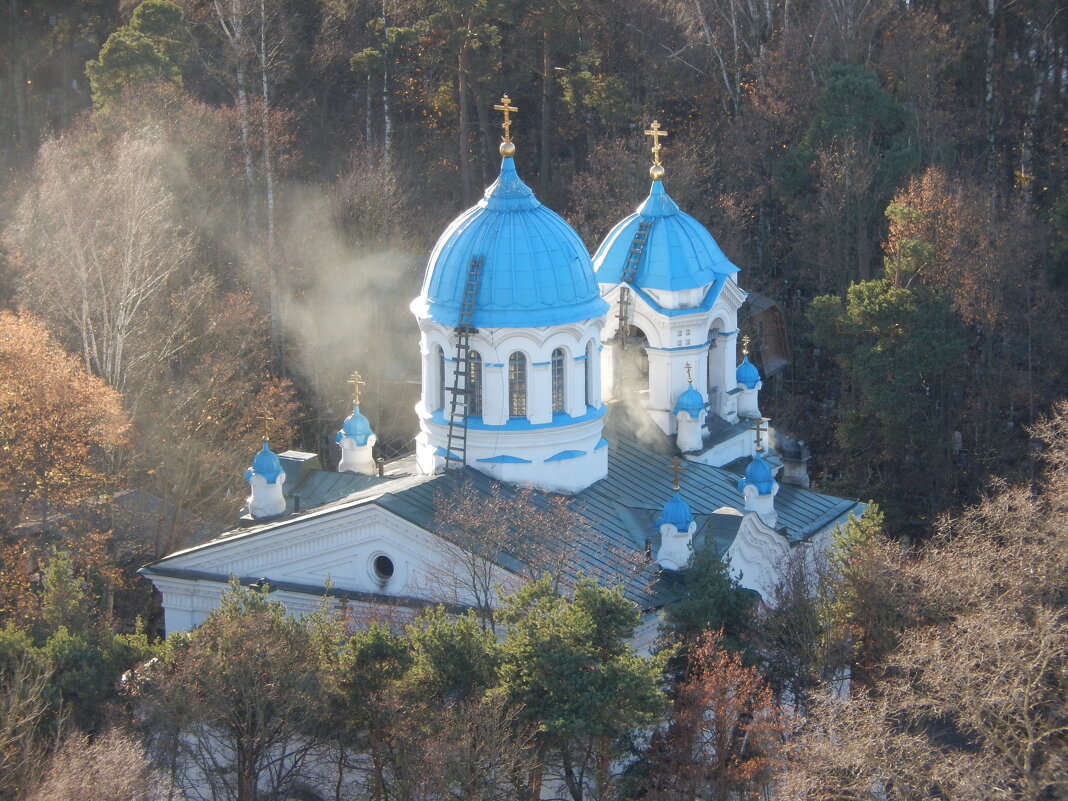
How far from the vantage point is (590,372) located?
2992 centimetres

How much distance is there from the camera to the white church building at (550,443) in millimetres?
27188

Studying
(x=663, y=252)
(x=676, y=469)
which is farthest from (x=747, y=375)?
(x=676, y=469)

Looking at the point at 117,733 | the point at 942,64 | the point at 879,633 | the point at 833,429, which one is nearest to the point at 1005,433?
the point at 833,429

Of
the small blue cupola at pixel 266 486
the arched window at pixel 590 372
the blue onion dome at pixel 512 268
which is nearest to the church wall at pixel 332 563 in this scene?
the small blue cupola at pixel 266 486

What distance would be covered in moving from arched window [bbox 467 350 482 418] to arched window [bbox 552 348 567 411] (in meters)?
1.24

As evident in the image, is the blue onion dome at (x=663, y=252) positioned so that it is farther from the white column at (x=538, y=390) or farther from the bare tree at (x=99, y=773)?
the bare tree at (x=99, y=773)

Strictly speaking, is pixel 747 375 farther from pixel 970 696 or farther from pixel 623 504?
pixel 970 696

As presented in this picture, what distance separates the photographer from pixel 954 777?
71.5 feet

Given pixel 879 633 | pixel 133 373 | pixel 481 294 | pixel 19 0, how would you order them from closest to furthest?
pixel 879 633, pixel 481 294, pixel 133 373, pixel 19 0

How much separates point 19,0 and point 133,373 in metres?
20.3

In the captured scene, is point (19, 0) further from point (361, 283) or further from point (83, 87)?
point (361, 283)

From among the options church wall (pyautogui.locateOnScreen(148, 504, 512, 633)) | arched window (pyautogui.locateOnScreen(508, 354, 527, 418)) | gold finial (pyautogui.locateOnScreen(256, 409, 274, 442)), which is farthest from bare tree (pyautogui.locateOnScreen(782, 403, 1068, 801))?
gold finial (pyautogui.locateOnScreen(256, 409, 274, 442))

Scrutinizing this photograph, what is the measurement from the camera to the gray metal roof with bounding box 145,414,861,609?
2720 centimetres

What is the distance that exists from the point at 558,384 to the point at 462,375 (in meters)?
1.65
